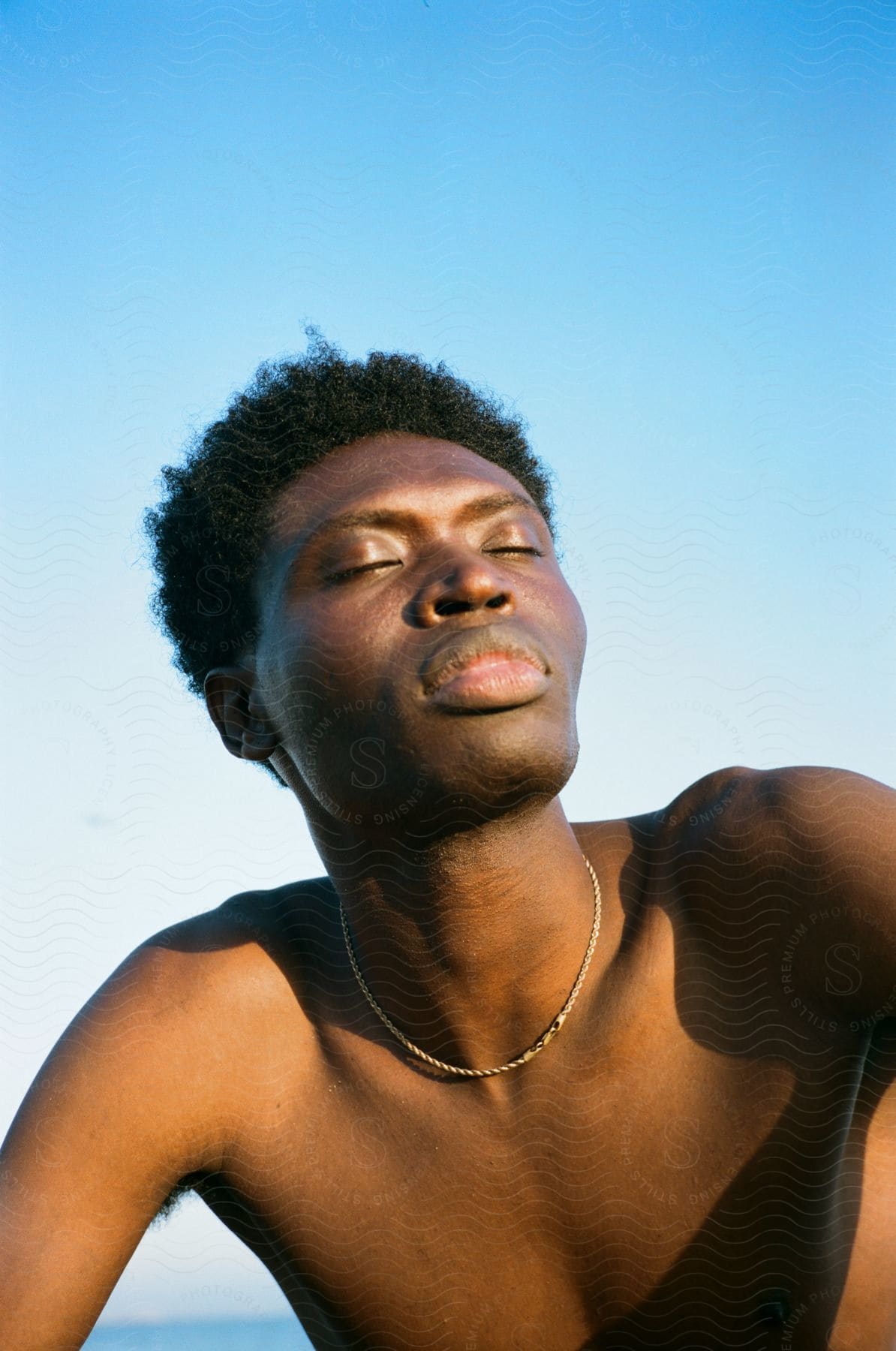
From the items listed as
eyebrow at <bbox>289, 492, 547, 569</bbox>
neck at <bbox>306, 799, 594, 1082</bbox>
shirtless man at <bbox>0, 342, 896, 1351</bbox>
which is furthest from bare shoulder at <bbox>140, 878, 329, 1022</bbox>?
eyebrow at <bbox>289, 492, 547, 569</bbox>

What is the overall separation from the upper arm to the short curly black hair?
1027 millimetres

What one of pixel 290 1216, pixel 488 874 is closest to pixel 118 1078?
pixel 290 1216

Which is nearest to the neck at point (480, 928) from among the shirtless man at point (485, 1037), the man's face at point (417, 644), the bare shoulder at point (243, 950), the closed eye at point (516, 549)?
the shirtless man at point (485, 1037)

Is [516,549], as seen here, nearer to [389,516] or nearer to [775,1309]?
[389,516]

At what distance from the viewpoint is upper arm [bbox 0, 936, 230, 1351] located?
10.4 feet

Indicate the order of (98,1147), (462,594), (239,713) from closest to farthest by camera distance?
(462,594) < (98,1147) < (239,713)

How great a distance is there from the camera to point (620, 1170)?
3189 millimetres

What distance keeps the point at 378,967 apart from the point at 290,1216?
617 mm

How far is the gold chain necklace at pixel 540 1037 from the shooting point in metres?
3.35

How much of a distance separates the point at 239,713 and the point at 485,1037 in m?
1.14

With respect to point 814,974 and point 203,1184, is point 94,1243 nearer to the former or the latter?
point 203,1184

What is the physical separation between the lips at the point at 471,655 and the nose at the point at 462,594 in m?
0.10

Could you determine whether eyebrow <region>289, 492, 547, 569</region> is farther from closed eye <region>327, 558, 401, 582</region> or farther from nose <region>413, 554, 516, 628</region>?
nose <region>413, 554, 516, 628</region>

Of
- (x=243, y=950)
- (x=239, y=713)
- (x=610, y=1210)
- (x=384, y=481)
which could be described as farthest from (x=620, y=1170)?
(x=384, y=481)
